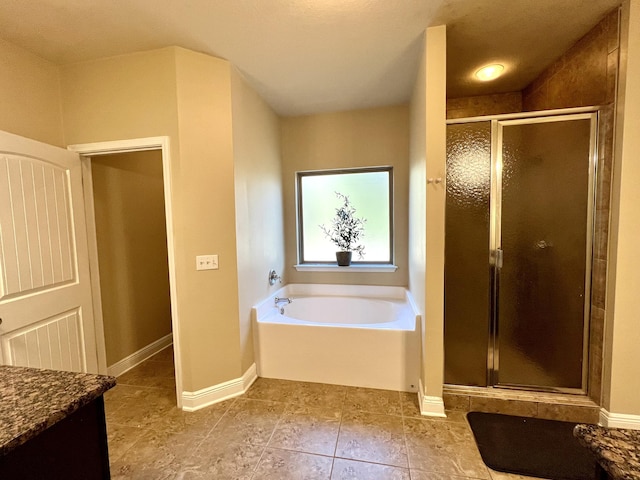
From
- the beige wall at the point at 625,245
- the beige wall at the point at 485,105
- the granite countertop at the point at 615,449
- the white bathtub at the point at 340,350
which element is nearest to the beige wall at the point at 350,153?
the beige wall at the point at 485,105

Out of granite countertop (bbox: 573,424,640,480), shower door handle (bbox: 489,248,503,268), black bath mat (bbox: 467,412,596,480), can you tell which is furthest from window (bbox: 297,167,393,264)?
granite countertop (bbox: 573,424,640,480)

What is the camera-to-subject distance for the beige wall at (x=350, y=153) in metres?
2.95

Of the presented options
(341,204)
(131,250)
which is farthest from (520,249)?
(131,250)

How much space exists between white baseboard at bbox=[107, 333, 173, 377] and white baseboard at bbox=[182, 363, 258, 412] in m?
0.96

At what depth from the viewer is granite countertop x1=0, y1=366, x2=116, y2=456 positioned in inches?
24.4

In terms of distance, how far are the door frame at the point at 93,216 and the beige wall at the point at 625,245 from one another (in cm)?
281

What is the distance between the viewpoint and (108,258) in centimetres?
247

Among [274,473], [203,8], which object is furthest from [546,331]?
[203,8]

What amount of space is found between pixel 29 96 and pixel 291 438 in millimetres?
2826

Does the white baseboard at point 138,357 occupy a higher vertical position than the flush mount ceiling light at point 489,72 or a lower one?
lower

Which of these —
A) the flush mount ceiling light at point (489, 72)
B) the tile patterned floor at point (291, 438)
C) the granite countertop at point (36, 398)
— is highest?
the flush mount ceiling light at point (489, 72)

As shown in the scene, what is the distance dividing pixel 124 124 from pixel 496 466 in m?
3.14

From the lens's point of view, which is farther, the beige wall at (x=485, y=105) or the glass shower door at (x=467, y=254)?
the beige wall at (x=485, y=105)

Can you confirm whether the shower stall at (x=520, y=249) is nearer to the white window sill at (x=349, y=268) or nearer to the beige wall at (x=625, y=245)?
the beige wall at (x=625, y=245)
